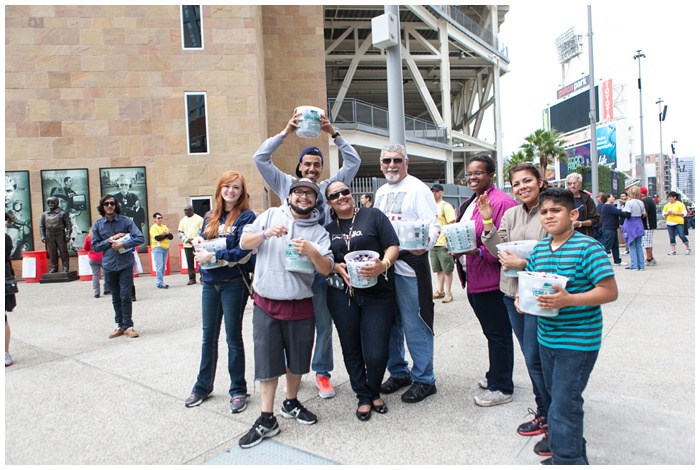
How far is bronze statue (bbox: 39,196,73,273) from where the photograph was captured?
40.0 ft

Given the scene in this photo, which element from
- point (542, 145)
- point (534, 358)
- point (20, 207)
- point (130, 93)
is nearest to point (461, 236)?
point (534, 358)

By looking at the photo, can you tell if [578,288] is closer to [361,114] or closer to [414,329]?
[414,329]

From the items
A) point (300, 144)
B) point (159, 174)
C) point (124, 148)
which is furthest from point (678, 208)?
point (124, 148)

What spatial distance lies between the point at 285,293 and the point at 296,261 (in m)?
0.27

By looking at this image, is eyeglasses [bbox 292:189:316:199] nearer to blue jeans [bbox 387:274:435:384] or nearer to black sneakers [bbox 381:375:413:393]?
blue jeans [bbox 387:274:435:384]

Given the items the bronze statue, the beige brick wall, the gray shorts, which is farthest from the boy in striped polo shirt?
the beige brick wall

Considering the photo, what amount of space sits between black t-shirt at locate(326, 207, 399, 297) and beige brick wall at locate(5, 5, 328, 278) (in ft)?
38.9

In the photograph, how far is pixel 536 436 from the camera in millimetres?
3127

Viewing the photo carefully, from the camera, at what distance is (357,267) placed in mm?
3240

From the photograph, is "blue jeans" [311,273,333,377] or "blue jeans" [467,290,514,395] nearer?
"blue jeans" [467,290,514,395]

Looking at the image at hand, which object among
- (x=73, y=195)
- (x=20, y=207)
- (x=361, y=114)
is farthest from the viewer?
(x=361, y=114)

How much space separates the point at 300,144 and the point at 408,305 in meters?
15.8

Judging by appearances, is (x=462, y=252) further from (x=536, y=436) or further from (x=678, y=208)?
(x=678, y=208)

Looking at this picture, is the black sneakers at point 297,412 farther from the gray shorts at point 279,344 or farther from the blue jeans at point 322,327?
the blue jeans at point 322,327
